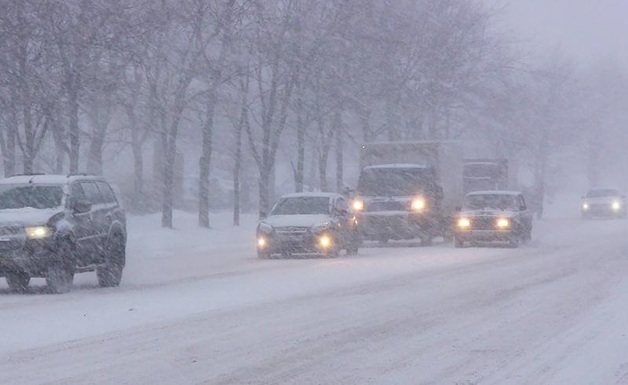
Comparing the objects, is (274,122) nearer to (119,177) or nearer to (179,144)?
(119,177)

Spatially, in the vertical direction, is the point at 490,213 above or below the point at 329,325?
above

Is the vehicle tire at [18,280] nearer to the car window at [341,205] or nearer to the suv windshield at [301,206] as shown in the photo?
the suv windshield at [301,206]

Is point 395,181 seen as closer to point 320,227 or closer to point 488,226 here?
point 488,226

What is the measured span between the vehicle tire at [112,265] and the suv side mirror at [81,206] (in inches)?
41.4

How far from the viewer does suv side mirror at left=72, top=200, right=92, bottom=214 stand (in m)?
19.0

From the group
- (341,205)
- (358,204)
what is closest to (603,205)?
(358,204)

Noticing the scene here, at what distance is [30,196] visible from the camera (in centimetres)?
1936

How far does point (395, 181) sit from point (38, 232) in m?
17.4

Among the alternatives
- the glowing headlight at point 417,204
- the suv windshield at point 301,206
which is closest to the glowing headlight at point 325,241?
the suv windshield at point 301,206

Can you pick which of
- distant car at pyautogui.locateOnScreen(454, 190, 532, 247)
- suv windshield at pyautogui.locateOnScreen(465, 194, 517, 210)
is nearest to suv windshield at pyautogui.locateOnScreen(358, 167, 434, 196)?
suv windshield at pyautogui.locateOnScreen(465, 194, 517, 210)

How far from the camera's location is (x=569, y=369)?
411 inches

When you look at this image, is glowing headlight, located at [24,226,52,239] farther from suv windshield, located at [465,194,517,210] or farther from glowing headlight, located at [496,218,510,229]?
suv windshield, located at [465,194,517,210]

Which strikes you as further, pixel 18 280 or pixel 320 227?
pixel 320 227

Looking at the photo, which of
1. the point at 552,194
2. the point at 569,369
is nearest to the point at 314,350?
the point at 569,369
